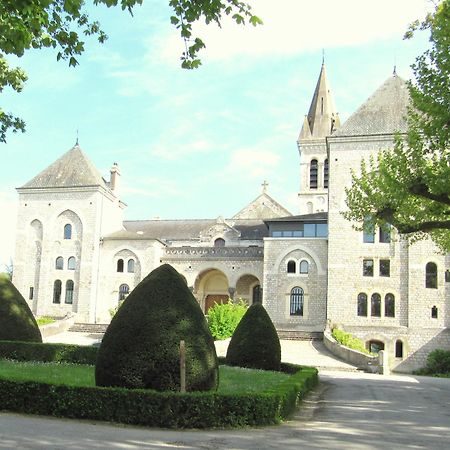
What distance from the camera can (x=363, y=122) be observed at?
1665 inches

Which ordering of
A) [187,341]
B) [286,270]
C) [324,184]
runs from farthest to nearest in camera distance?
[324,184]
[286,270]
[187,341]

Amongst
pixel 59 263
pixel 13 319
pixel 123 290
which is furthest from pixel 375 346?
pixel 59 263

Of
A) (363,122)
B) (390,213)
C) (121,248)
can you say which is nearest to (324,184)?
(363,122)

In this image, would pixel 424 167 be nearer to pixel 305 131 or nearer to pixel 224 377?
pixel 224 377

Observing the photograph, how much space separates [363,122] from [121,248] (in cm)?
2195


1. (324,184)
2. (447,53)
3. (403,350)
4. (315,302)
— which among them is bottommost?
(403,350)

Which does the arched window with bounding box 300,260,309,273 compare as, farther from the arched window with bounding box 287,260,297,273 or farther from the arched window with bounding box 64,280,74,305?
the arched window with bounding box 64,280,74,305

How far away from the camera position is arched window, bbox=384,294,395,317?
39219 millimetres

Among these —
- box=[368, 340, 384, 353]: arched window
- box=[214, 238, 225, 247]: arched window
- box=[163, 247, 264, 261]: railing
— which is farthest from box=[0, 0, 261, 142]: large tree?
box=[214, 238, 225, 247]: arched window

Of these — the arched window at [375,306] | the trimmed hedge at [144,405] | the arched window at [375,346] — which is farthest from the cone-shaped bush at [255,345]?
the arched window at [375,306]

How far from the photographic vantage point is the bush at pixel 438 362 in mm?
34531

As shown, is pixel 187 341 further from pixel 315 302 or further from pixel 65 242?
pixel 65 242

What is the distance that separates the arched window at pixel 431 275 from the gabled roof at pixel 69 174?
88.4 feet

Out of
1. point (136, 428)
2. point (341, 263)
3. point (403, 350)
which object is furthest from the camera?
point (341, 263)
